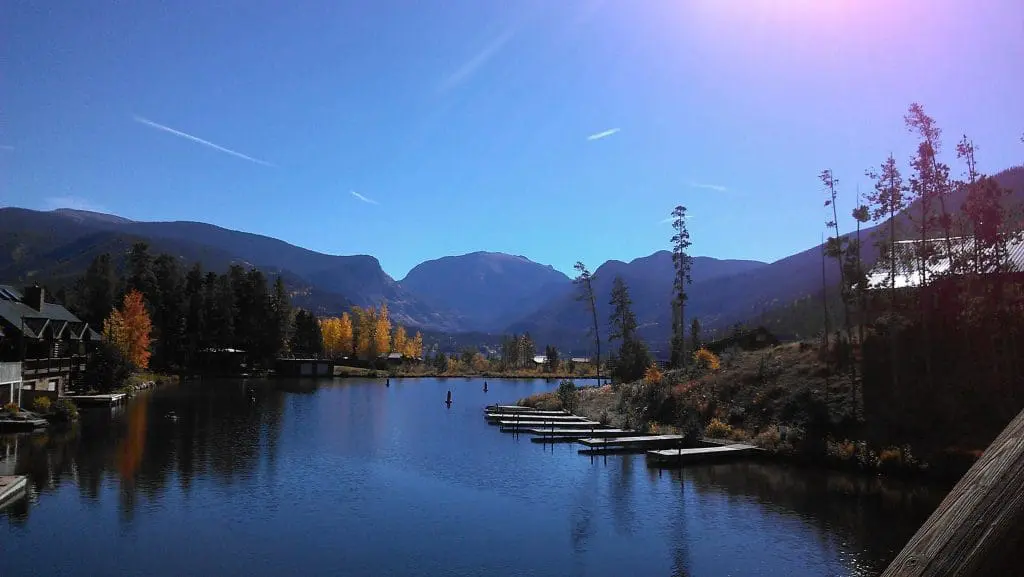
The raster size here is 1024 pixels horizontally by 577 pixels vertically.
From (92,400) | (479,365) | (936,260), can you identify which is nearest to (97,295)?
(92,400)

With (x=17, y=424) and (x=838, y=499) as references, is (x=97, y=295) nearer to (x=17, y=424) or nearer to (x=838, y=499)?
(x=17, y=424)

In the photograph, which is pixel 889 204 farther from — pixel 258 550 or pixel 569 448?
pixel 258 550

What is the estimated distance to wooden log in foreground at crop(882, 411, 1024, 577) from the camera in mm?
1619

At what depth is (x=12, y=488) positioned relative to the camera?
26391mm

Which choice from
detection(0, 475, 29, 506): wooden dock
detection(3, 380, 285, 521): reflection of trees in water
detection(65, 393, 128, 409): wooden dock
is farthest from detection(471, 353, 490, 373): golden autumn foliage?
detection(0, 475, 29, 506): wooden dock

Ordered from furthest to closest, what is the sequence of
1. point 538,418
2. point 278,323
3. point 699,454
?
point 278,323
point 538,418
point 699,454

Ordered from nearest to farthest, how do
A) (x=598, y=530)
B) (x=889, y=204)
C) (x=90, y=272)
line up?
(x=598, y=530)
(x=889, y=204)
(x=90, y=272)

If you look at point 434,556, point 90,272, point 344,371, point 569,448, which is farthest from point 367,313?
point 434,556

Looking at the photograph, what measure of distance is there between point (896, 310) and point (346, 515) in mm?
36878

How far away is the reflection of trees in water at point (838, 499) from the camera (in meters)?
23.1

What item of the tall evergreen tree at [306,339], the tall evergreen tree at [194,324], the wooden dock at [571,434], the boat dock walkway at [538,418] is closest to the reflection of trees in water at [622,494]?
the wooden dock at [571,434]

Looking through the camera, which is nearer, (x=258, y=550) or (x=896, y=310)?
(x=258, y=550)

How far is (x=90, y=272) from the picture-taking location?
113 meters

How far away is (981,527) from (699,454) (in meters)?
37.7
